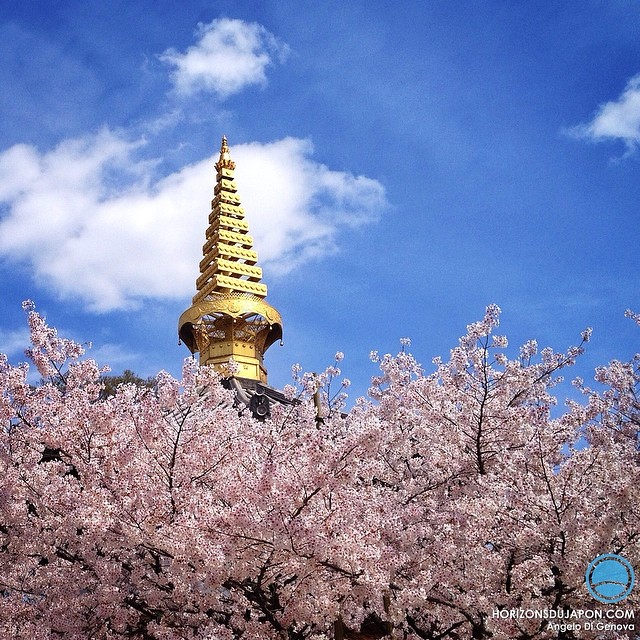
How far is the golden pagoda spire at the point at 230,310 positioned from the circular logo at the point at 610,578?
26.6 m

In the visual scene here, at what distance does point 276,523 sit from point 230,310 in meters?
29.8

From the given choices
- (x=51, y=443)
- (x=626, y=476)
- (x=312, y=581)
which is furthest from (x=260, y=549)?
(x=626, y=476)

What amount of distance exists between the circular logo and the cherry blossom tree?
17 cm

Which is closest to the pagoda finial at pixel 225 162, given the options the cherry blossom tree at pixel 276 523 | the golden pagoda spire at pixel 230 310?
the golden pagoda spire at pixel 230 310

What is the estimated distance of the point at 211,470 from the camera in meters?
10.5

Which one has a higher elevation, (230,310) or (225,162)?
(225,162)

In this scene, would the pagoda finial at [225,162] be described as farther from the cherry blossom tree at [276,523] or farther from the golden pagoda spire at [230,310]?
the cherry blossom tree at [276,523]

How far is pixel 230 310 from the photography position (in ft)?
124

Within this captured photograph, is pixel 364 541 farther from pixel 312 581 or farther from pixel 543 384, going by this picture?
pixel 543 384

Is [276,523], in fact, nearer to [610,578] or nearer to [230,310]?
[610,578]

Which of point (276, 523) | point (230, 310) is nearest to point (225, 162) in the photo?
point (230, 310)

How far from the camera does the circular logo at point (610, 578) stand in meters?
9.50

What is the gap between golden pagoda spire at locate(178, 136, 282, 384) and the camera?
37844 millimetres

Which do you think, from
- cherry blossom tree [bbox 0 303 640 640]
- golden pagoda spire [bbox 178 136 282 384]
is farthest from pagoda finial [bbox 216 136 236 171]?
cherry blossom tree [bbox 0 303 640 640]
